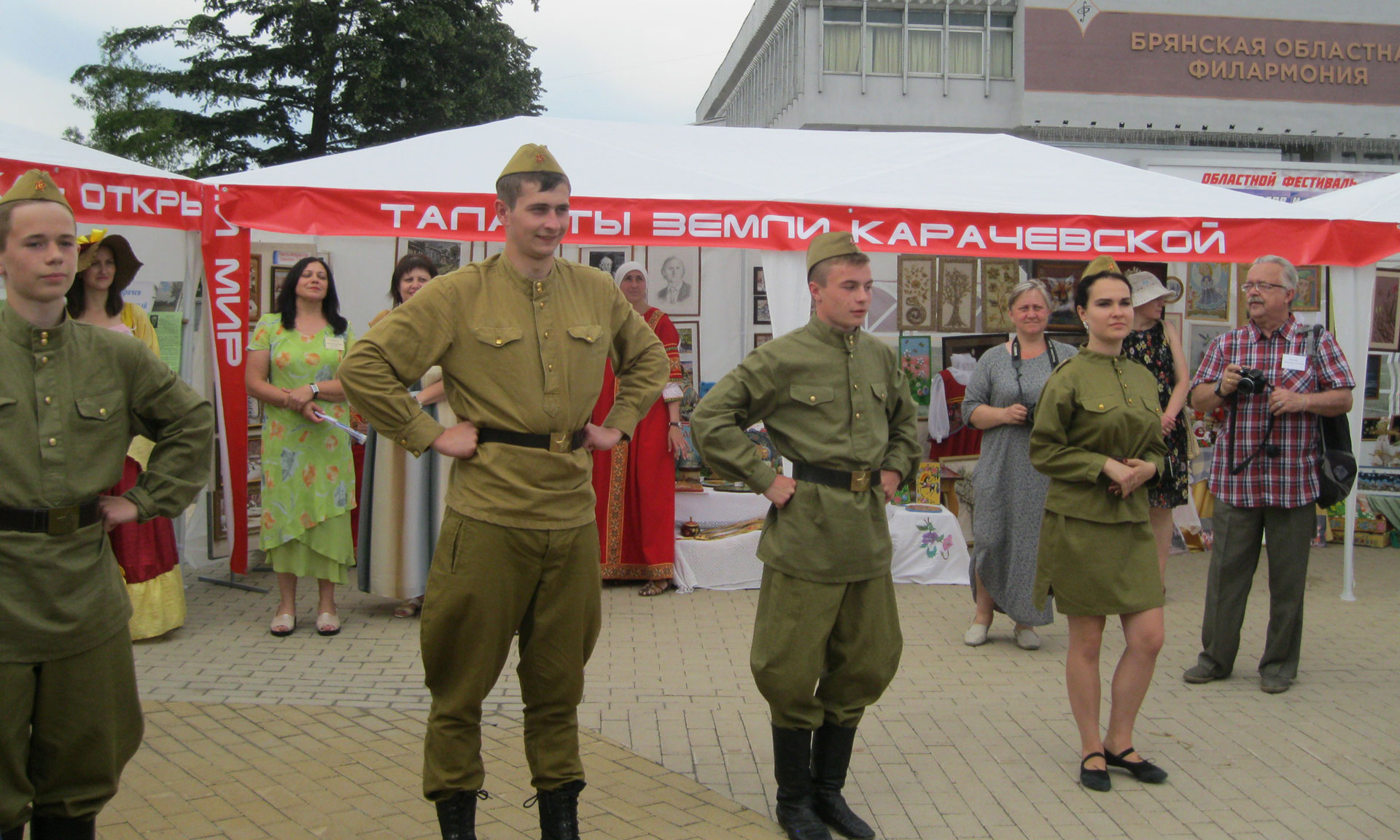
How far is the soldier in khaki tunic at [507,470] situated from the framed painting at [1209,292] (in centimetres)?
732

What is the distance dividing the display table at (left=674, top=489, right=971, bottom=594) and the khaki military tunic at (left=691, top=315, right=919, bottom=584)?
3568mm

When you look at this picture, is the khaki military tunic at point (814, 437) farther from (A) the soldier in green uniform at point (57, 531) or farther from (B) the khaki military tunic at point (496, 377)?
(A) the soldier in green uniform at point (57, 531)

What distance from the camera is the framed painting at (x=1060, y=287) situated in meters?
9.29

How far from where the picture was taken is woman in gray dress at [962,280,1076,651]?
5973 millimetres

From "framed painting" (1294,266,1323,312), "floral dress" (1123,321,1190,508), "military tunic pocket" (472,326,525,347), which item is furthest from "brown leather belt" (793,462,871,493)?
"framed painting" (1294,266,1323,312)

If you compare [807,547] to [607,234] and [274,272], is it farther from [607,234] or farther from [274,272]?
[274,272]

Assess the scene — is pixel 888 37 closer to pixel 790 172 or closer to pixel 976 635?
pixel 790 172

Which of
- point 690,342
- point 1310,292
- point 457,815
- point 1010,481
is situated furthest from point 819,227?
point 1310,292

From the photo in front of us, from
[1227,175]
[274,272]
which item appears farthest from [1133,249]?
[1227,175]

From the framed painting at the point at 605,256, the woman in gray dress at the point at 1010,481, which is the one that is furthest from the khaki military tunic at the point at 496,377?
the framed painting at the point at 605,256

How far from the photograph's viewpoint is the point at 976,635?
242 inches

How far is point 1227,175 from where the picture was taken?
54.6ft

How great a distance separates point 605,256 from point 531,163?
18.6 feet

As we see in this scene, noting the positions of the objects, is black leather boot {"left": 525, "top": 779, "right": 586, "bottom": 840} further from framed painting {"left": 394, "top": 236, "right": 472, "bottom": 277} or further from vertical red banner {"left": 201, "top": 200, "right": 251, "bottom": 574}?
framed painting {"left": 394, "top": 236, "right": 472, "bottom": 277}
